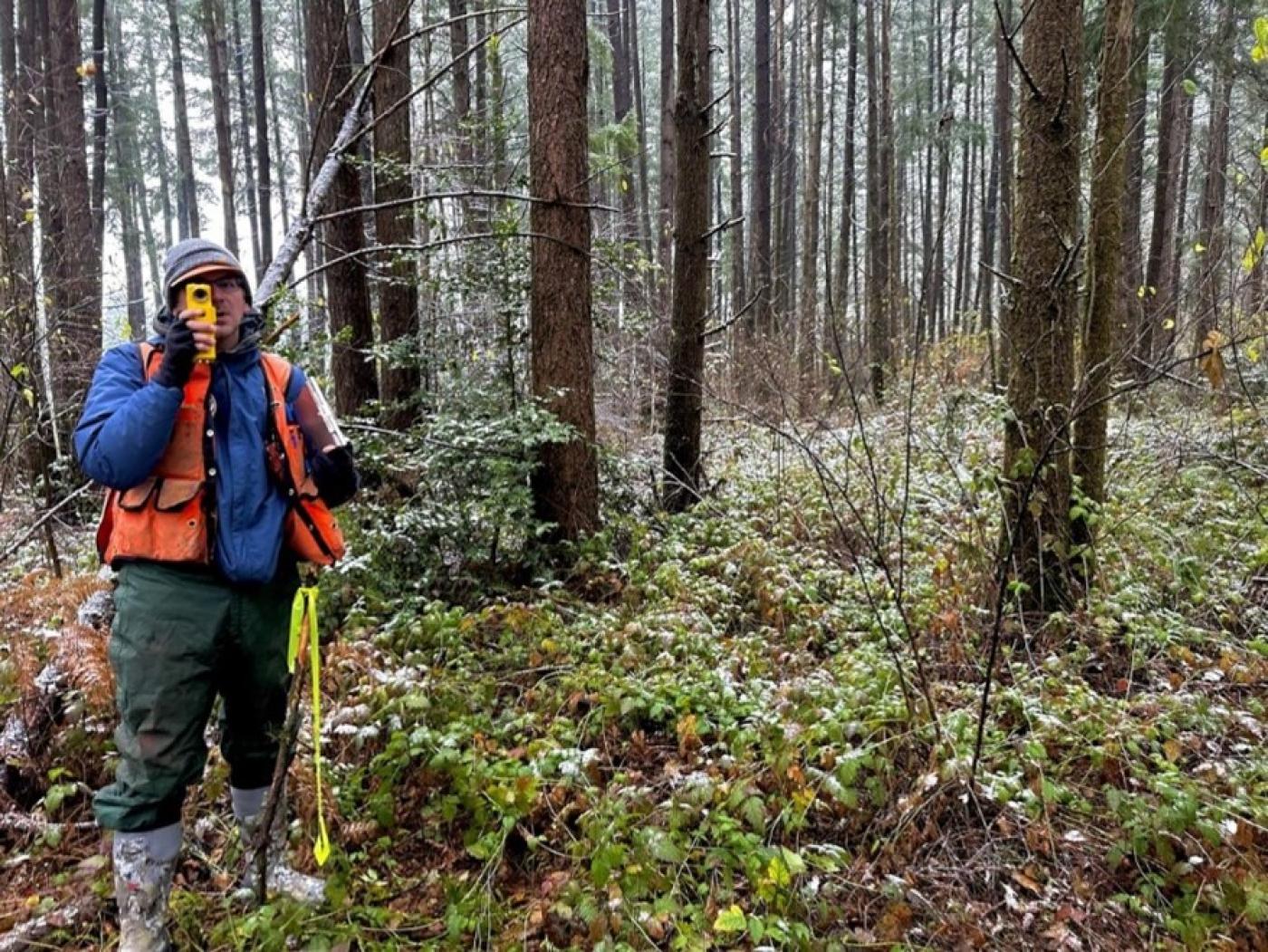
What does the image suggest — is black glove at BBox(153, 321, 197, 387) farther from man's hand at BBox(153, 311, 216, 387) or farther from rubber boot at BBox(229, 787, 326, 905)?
rubber boot at BBox(229, 787, 326, 905)

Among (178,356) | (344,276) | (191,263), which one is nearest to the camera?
(178,356)

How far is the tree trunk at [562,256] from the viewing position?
5.63m

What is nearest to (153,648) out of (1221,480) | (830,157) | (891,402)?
(1221,480)

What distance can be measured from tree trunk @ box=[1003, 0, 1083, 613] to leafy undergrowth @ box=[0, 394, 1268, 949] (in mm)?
404

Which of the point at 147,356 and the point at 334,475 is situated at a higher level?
the point at 147,356

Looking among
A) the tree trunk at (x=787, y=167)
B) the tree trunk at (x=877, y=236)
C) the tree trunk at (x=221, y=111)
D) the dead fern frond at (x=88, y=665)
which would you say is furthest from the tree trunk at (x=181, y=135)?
the dead fern frond at (x=88, y=665)

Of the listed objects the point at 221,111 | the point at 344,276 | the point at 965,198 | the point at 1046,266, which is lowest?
the point at 1046,266

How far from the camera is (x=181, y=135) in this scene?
2648 cm

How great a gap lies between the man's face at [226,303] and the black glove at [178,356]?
0.12m

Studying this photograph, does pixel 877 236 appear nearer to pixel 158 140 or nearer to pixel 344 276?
pixel 344 276

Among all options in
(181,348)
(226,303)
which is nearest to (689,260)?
(226,303)

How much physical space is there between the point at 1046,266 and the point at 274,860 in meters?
4.56

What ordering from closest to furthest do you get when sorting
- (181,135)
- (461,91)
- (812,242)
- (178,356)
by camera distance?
(178,356)
(461,91)
(812,242)
(181,135)

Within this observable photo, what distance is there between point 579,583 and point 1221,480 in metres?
5.27
